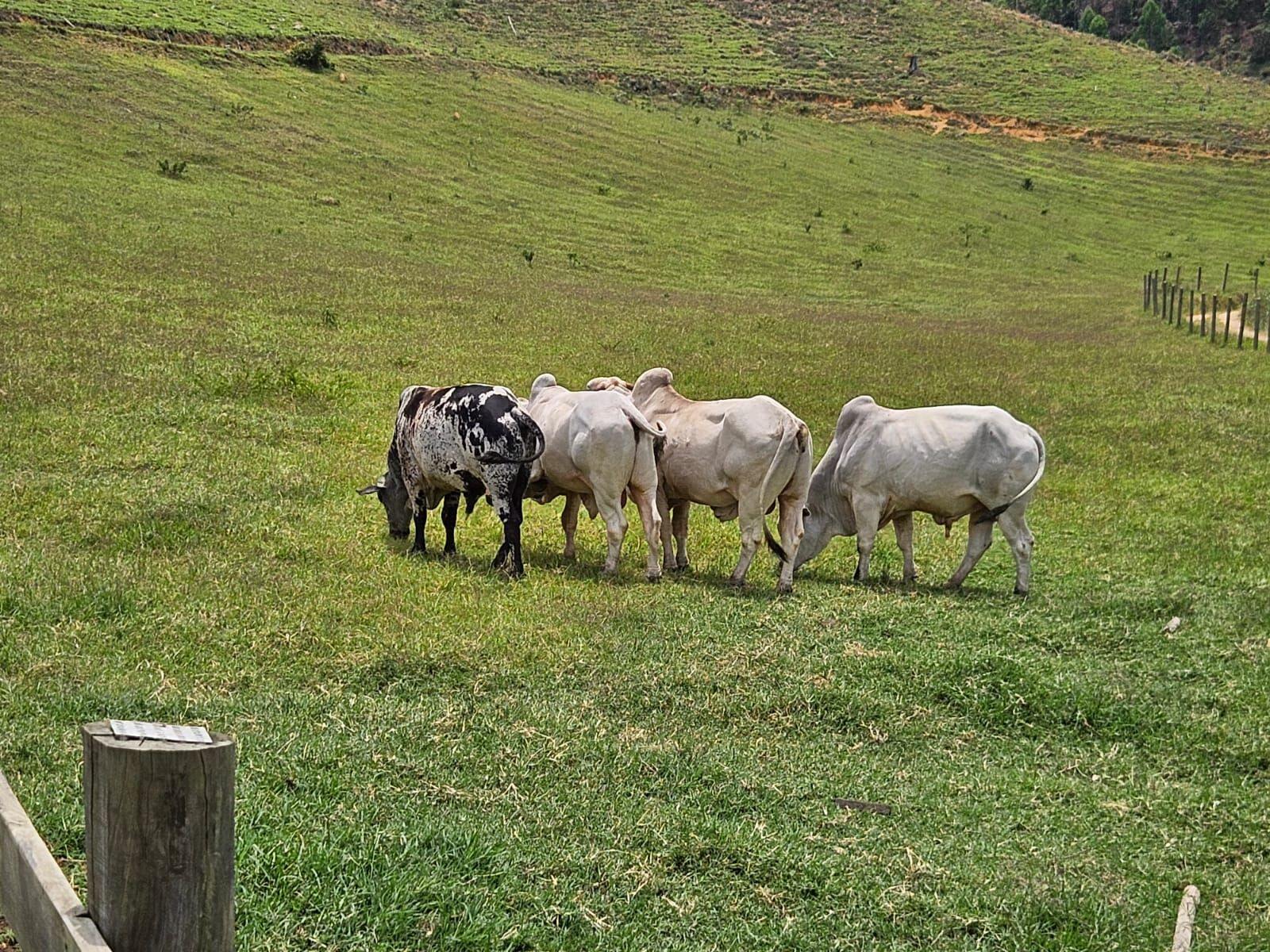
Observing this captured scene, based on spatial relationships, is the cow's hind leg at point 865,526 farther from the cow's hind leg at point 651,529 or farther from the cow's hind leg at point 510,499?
the cow's hind leg at point 510,499

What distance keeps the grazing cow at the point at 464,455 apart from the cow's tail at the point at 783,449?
1.84 meters

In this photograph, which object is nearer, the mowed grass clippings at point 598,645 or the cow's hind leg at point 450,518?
the mowed grass clippings at point 598,645

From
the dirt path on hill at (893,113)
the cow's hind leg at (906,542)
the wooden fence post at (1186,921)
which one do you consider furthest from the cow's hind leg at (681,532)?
the dirt path on hill at (893,113)

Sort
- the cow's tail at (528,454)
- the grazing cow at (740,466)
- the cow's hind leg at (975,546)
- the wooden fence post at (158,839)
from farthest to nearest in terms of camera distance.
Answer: the cow's hind leg at (975,546)
the grazing cow at (740,466)
the cow's tail at (528,454)
the wooden fence post at (158,839)

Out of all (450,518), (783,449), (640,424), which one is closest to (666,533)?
(640,424)

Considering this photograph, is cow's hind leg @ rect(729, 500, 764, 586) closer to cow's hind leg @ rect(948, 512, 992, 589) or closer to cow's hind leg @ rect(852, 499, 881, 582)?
cow's hind leg @ rect(852, 499, 881, 582)

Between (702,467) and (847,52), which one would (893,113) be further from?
(702,467)

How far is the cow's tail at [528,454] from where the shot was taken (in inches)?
418

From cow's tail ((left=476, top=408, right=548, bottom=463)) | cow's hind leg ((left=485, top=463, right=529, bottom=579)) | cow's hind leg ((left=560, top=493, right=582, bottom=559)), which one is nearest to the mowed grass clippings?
cow's hind leg ((left=560, top=493, right=582, bottom=559))

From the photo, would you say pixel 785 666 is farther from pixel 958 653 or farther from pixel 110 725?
pixel 110 725

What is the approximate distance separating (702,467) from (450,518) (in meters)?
2.18

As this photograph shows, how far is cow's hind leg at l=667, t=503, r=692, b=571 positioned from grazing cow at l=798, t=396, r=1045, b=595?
1.04 m

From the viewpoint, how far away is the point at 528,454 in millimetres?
10656

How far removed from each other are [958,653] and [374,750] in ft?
13.4
